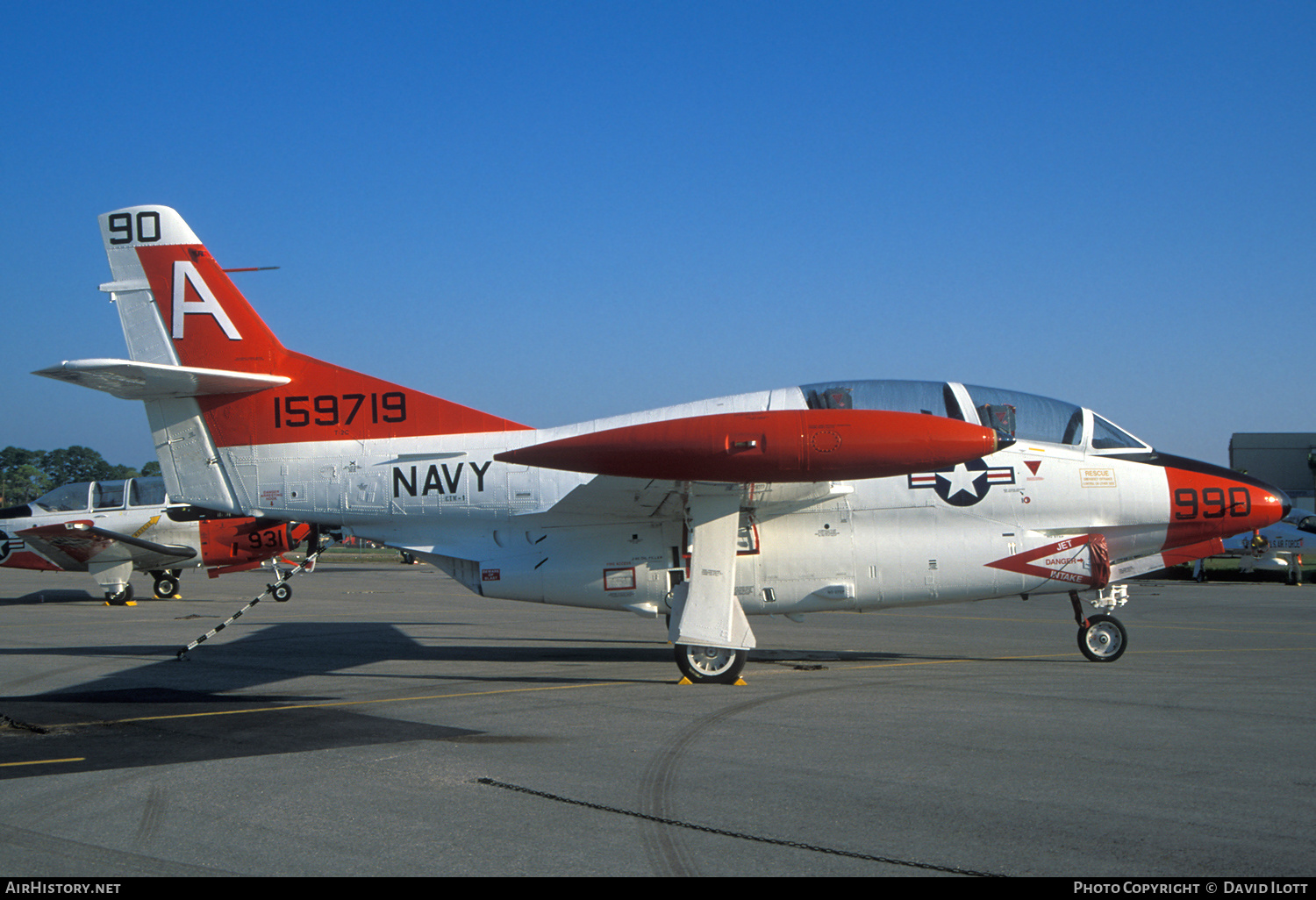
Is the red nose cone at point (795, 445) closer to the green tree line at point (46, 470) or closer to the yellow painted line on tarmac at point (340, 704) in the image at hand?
the yellow painted line on tarmac at point (340, 704)

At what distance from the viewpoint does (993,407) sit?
36.6 ft

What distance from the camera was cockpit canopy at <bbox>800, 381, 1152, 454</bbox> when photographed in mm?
10781

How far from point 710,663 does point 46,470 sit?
178 meters

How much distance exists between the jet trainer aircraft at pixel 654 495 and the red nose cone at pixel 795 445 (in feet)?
4.03

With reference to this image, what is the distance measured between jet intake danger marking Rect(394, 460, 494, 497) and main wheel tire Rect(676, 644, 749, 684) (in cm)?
337

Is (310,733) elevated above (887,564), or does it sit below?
below

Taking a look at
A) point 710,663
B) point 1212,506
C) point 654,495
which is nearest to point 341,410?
point 654,495

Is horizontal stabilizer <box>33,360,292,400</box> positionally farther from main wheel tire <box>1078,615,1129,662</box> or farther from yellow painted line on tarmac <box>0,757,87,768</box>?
main wheel tire <box>1078,615,1129,662</box>

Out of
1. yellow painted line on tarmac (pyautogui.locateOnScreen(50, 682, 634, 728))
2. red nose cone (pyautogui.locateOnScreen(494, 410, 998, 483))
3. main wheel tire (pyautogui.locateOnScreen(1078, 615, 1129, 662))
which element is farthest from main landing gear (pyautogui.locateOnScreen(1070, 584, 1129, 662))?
yellow painted line on tarmac (pyautogui.locateOnScreen(50, 682, 634, 728))

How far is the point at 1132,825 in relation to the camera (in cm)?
508
